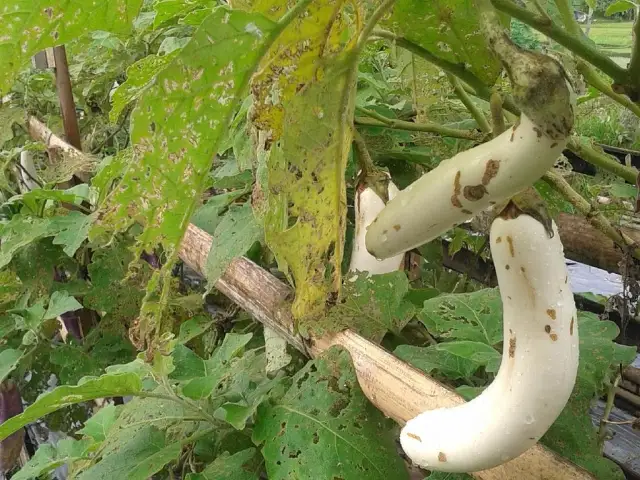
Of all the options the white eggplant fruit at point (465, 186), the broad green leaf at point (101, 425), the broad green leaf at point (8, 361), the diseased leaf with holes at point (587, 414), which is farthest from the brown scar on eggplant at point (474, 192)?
the broad green leaf at point (8, 361)

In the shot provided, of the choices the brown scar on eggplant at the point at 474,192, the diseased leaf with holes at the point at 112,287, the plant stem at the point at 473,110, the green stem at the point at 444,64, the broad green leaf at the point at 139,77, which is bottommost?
the diseased leaf with holes at the point at 112,287

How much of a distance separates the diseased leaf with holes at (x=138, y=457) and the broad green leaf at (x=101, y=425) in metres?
0.06

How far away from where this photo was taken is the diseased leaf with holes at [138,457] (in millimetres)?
601

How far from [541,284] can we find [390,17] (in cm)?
22

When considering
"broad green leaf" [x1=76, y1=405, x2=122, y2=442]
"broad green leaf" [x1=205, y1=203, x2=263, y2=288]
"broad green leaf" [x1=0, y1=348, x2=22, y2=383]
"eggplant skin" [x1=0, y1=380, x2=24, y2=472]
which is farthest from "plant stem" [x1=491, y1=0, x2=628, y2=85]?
"eggplant skin" [x1=0, y1=380, x2=24, y2=472]

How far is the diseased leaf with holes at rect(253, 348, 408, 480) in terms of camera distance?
0.53 m

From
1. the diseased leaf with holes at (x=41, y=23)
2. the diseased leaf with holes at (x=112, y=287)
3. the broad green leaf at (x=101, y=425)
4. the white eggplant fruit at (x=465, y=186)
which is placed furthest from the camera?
the diseased leaf with holes at (x=112, y=287)

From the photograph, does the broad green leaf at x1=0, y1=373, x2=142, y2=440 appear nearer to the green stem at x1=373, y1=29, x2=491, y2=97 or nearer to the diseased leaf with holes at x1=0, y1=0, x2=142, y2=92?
the diseased leaf with holes at x1=0, y1=0, x2=142, y2=92

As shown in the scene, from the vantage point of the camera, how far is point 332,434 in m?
0.55

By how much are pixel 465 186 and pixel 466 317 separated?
1.22 feet

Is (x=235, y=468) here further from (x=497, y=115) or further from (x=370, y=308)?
(x=497, y=115)

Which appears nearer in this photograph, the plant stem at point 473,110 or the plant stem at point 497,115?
the plant stem at point 497,115

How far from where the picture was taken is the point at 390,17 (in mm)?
450

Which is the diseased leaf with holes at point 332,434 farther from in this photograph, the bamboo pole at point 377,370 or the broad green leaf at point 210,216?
the broad green leaf at point 210,216
